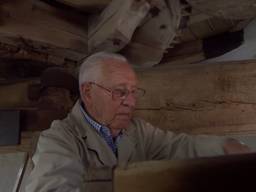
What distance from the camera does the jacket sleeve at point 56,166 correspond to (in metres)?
1.24

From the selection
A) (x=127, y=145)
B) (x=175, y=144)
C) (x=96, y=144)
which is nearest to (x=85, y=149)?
(x=96, y=144)

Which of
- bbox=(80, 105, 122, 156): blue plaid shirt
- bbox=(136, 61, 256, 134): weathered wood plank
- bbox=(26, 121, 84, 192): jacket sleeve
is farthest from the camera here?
bbox=(136, 61, 256, 134): weathered wood plank

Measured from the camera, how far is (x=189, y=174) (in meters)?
0.62

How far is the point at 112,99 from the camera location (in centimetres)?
160

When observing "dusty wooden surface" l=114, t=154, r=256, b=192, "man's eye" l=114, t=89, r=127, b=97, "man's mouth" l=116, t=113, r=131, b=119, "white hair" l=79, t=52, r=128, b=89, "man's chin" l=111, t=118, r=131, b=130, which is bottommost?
"dusty wooden surface" l=114, t=154, r=256, b=192

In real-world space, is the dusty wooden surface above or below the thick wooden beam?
below

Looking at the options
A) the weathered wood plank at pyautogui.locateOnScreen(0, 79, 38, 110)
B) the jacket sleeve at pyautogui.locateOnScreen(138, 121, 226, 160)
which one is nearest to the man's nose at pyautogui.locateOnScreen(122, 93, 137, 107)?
the jacket sleeve at pyautogui.locateOnScreen(138, 121, 226, 160)

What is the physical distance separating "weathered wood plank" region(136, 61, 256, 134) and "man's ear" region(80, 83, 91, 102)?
0.84 ft

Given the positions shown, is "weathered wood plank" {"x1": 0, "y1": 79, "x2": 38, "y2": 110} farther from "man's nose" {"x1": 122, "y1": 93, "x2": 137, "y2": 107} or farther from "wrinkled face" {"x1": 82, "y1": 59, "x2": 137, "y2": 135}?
"man's nose" {"x1": 122, "y1": 93, "x2": 137, "y2": 107}

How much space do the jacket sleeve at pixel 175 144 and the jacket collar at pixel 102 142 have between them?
0.06 meters

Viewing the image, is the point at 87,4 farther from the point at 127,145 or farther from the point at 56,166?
the point at 56,166

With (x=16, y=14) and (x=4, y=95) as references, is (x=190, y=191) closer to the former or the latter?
(x=16, y=14)

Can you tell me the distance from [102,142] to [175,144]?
0.23 meters

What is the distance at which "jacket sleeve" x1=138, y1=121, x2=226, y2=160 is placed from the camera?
4.98 ft
